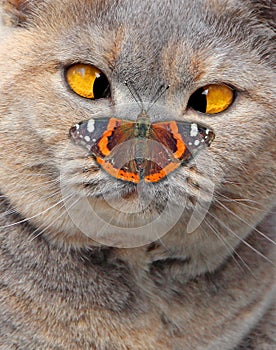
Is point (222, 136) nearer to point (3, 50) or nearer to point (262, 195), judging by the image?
point (262, 195)

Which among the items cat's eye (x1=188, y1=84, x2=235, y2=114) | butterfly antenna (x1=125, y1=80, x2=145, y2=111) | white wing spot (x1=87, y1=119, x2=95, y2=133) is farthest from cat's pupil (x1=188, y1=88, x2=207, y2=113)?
white wing spot (x1=87, y1=119, x2=95, y2=133)

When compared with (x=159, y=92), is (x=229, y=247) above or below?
below

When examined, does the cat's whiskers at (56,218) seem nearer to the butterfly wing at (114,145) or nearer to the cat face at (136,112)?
the cat face at (136,112)

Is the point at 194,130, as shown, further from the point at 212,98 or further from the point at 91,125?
the point at 91,125

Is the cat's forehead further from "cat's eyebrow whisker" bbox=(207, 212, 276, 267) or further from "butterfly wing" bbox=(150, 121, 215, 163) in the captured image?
"cat's eyebrow whisker" bbox=(207, 212, 276, 267)

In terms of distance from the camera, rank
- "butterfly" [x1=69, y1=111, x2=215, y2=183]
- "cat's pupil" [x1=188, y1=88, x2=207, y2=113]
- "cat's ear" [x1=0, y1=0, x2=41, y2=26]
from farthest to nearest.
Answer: "cat's ear" [x1=0, y1=0, x2=41, y2=26] → "cat's pupil" [x1=188, y1=88, x2=207, y2=113] → "butterfly" [x1=69, y1=111, x2=215, y2=183]

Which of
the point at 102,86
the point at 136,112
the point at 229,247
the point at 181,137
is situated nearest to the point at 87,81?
the point at 102,86

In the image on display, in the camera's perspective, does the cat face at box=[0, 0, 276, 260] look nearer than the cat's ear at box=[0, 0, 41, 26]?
Yes

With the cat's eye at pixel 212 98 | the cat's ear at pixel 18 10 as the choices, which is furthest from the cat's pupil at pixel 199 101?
the cat's ear at pixel 18 10
